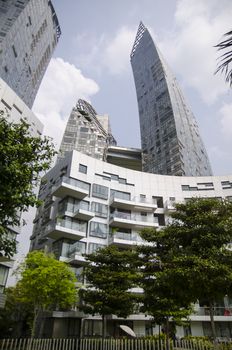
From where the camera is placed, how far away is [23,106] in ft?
116

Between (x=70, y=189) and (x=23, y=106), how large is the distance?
495 inches

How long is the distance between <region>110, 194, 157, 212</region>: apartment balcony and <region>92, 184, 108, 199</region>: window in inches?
49.5

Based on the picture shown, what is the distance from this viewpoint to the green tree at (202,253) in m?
13.3

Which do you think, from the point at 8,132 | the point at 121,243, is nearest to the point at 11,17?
the point at 121,243

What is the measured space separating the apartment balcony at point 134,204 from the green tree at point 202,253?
2279 cm

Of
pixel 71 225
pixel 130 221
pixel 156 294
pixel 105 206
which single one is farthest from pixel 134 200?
pixel 156 294

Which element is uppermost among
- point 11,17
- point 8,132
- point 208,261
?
point 11,17

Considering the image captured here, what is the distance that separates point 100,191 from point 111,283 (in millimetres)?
18073

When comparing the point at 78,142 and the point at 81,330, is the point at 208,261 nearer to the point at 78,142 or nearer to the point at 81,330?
the point at 81,330

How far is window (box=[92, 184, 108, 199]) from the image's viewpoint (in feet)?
129

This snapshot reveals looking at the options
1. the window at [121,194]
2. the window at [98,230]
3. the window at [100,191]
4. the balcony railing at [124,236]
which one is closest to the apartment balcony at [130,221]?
the window at [98,230]

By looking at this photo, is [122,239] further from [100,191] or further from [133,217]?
[100,191]

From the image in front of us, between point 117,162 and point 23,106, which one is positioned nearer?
point 23,106

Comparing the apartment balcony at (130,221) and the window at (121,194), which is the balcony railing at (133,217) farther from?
the window at (121,194)
